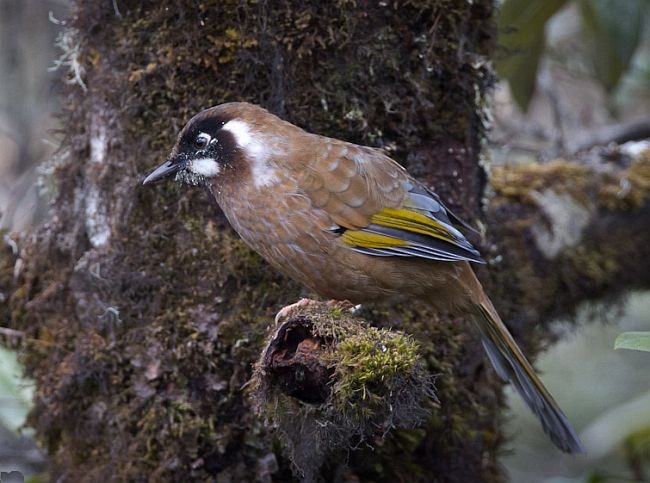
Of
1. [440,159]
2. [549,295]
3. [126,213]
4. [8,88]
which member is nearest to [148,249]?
[126,213]

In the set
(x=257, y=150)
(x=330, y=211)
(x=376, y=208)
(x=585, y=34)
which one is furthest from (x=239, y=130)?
(x=585, y=34)

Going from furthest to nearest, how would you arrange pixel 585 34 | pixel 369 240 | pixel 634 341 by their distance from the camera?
pixel 585 34 < pixel 369 240 < pixel 634 341

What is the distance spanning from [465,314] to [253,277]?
87cm

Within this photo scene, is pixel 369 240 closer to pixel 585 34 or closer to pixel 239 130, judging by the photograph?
pixel 239 130

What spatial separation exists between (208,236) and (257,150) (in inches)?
16.2

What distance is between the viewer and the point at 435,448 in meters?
3.37

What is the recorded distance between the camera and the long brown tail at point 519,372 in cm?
319

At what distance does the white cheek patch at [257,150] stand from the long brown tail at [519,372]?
92 centimetres

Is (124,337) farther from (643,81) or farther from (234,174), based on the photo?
(643,81)

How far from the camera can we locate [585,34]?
5.05 metres

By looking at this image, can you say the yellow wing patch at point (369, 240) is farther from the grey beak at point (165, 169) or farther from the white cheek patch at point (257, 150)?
the grey beak at point (165, 169)

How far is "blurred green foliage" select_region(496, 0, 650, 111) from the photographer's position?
4215mm

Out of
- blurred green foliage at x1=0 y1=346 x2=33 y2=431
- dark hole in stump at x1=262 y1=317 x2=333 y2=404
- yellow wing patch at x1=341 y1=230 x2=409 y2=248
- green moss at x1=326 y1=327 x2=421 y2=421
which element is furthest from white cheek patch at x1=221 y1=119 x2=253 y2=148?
blurred green foliage at x1=0 y1=346 x2=33 y2=431

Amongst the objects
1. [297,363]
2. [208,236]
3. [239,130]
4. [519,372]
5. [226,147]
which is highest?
[239,130]
